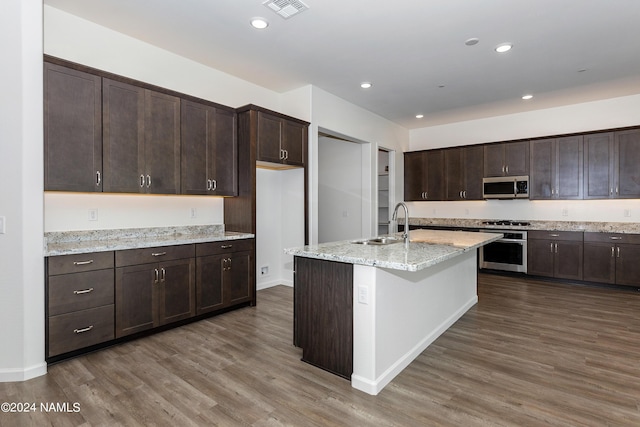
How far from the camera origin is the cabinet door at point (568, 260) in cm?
499

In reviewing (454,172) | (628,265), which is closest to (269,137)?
(454,172)

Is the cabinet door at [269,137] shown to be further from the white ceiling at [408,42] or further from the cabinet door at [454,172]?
the cabinet door at [454,172]

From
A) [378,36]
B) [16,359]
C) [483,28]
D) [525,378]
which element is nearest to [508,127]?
[483,28]

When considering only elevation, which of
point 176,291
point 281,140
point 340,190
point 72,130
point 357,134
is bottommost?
point 176,291

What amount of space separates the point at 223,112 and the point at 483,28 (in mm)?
2873

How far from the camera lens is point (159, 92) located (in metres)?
3.32

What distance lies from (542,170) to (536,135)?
2.58 feet

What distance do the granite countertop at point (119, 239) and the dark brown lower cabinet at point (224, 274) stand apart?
0.11 m

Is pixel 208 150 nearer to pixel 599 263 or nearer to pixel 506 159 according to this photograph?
pixel 506 159

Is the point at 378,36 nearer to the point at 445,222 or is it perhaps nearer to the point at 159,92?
the point at 159,92

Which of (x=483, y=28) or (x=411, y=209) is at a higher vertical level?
(x=483, y=28)

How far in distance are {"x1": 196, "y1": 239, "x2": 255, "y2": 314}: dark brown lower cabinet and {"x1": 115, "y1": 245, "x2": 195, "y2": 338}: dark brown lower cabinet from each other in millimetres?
104

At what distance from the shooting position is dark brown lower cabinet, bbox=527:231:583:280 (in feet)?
16.4

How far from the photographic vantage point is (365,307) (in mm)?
2217
